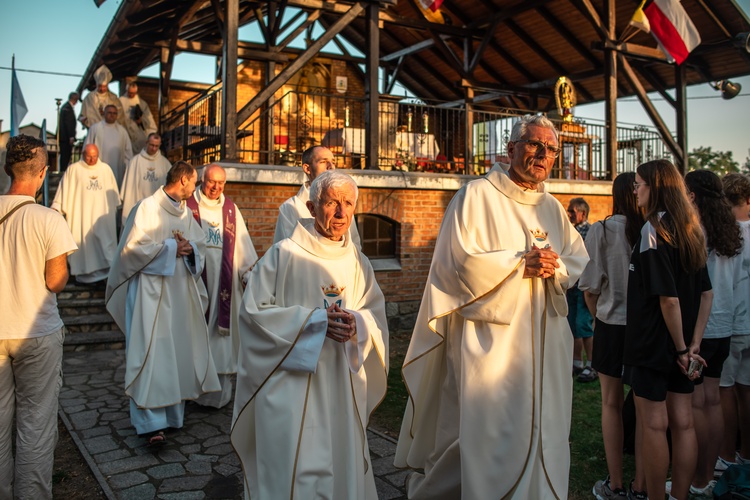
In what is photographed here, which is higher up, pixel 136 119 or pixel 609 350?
pixel 136 119

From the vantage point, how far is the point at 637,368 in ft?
11.8

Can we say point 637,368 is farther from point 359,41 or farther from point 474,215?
point 359,41

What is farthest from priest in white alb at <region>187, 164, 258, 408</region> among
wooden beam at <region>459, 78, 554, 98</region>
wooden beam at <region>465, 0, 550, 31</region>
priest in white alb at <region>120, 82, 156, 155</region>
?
wooden beam at <region>459, 78, 554, 98</region>

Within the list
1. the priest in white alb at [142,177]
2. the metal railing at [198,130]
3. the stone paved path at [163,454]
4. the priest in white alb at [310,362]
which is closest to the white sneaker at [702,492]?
the stone paved path at [163,454]

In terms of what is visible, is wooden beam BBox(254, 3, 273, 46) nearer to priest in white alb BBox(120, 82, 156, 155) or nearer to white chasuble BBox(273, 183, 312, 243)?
priest in white alb BBox(120, 82, 156, 155)

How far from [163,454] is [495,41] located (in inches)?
506

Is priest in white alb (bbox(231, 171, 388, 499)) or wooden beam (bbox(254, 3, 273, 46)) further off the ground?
wooden beam (bbox(254, 3, 273, 46))

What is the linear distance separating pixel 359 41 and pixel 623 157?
7.37m

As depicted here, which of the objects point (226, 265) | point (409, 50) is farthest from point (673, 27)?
point (226, 265)

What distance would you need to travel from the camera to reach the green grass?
4455 millimetres

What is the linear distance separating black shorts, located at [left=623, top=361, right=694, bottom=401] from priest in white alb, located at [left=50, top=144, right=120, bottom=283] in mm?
8358

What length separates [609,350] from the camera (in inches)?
160

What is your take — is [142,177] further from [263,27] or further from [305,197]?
[305,197]

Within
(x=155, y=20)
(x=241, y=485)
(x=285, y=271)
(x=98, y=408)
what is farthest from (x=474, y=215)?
(x=155, y=20)
